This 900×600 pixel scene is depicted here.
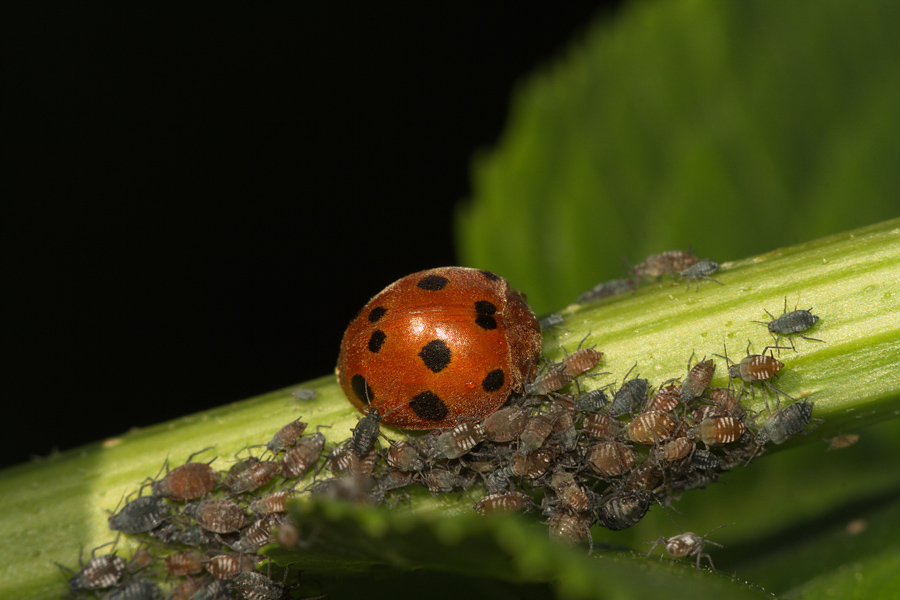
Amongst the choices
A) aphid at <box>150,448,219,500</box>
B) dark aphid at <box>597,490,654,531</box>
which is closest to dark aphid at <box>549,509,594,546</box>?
dark aphid at <box>597,490,654,531</box>

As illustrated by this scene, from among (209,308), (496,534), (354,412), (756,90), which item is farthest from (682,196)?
(209,308)

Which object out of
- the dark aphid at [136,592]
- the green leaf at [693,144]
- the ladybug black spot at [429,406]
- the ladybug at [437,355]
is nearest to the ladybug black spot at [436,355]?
A: the ladybug at [437,355]

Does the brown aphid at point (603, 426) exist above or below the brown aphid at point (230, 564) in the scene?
above

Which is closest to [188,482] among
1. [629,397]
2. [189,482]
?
[189,482]

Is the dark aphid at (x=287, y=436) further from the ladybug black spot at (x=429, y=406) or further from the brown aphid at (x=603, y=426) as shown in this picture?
the brown aphid at (x=603, y=426)

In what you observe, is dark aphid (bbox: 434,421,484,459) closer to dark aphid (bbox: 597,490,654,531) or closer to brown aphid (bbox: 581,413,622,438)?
brown aphid (bbox: 581,413,622,438)

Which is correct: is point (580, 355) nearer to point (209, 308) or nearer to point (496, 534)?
point (496, 534)
